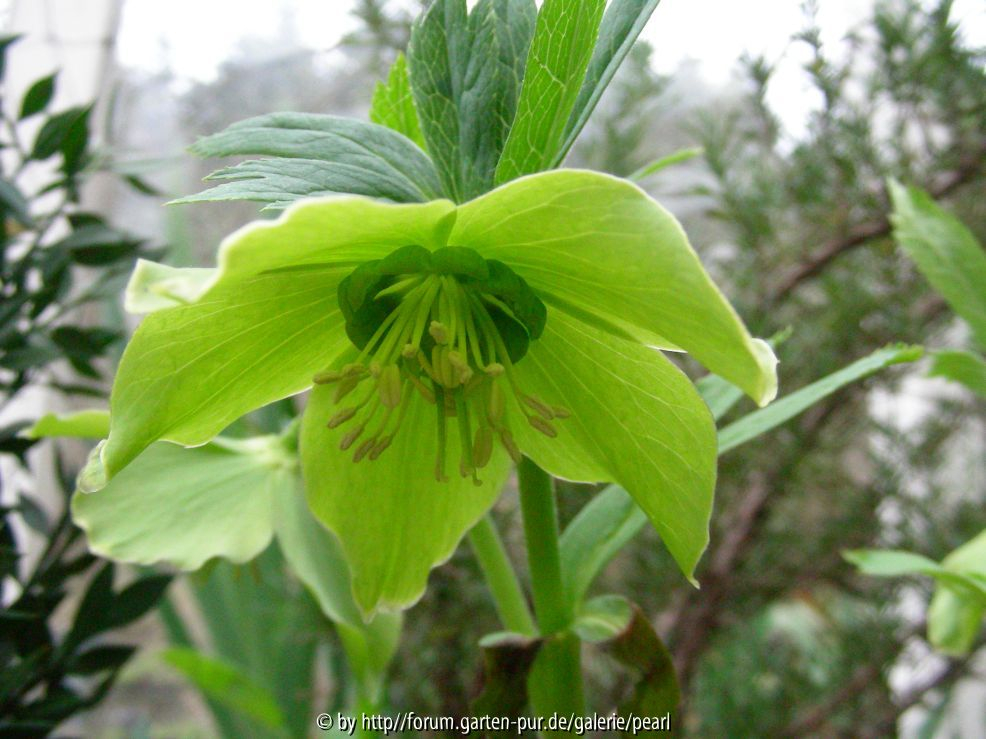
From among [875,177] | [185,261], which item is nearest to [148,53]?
[185,261]

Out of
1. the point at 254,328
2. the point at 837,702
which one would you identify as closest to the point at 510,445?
the point at 254,328

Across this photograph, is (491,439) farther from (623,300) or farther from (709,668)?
(709,668)

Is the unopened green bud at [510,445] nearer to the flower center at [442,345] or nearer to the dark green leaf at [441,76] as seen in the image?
the flower center at [442,345]

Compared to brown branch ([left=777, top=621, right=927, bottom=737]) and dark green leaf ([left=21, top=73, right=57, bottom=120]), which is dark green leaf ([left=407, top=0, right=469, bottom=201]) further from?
brown branch ([left=777, top=621, right=927, bottom=737])

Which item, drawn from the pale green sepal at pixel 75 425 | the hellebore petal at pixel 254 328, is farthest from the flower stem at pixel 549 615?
the pale green sepal at pixel 75 425

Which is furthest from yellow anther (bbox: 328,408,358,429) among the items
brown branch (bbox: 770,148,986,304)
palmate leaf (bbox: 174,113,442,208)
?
brown branch (bbox: 770,148,986,304)
